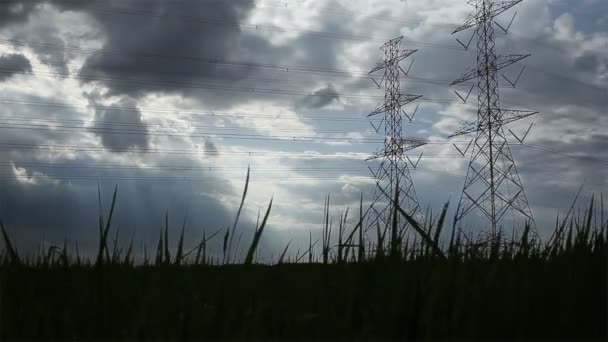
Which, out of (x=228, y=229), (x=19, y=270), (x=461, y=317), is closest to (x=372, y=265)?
(x=461, y=317)

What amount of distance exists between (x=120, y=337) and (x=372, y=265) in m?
1.14

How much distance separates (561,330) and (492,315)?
24 cm

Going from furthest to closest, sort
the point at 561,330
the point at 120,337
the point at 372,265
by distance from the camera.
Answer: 1. the point at 372,265
2. the point at 120,337
3. the point at 561,330

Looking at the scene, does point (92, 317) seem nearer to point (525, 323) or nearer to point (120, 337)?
point (120, 337)

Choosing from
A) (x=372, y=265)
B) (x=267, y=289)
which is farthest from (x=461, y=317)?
(x=267, y=289)

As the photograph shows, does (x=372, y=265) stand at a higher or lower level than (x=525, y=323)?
higher

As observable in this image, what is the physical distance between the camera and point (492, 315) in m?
2.10

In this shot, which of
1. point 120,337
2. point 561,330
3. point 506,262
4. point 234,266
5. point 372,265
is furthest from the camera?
point 234,266

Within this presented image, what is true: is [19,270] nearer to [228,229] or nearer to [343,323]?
[228,229]

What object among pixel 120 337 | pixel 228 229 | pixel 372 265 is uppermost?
pixel 228 229

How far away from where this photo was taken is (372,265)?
8.67 feet

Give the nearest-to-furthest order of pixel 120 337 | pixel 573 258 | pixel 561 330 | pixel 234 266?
pixel 561 330 → pixel 120 337 → pixel 573 258 → pixel 234 266

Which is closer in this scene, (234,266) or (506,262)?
(506,262)

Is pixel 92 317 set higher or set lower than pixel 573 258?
lower
